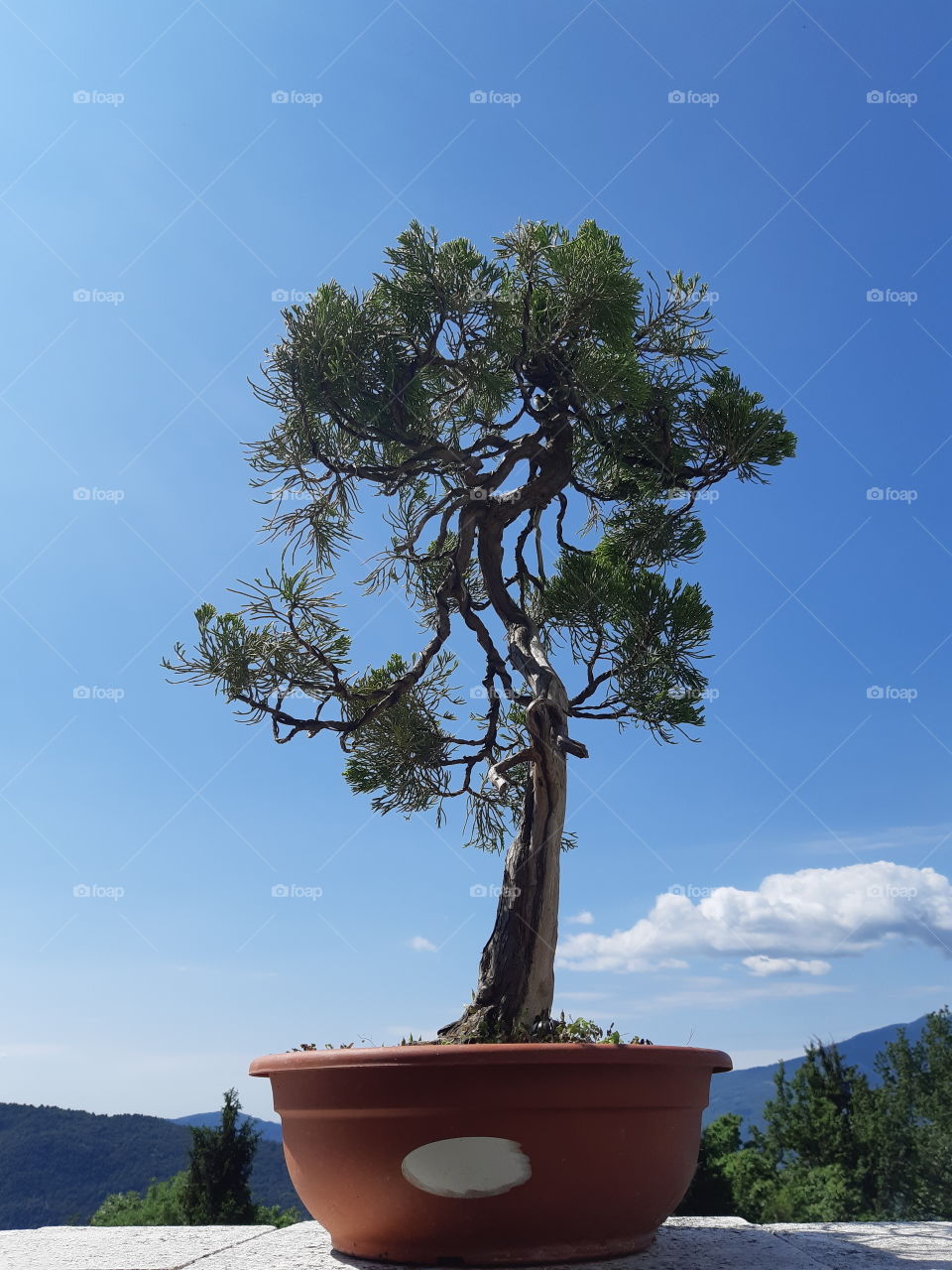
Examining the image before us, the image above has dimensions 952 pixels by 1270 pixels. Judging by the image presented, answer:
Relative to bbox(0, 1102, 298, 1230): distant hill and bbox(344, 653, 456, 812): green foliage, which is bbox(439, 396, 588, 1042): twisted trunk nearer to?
bbox(344, 653, 456, 812): green foliage

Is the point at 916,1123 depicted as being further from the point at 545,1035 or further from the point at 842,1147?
the point at 545,1035

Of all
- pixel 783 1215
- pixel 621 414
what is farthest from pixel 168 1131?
pixel 621 414

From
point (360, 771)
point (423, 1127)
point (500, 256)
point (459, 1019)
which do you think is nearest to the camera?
point (423, 1127)

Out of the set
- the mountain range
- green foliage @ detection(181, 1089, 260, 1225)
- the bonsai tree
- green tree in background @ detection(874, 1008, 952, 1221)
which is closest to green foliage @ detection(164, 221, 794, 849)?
the bonsai tree

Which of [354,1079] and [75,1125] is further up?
[354,1079]

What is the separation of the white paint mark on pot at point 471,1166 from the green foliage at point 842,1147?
15014 mm

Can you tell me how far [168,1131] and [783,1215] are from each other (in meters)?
11.3

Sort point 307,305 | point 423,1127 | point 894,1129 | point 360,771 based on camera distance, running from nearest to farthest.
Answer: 1. point 423,1127
2. point 307,305
3. point 360,771
4. point 894,1129

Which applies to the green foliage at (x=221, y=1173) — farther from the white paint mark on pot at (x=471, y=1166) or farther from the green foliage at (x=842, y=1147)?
the white paint mark on pot at (x=471, y=1166)

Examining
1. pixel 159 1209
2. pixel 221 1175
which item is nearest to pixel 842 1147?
pixel 159 1209

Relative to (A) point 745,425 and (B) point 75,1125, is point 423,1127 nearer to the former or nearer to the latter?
(A) point 745,425

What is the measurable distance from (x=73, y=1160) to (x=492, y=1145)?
17649mm

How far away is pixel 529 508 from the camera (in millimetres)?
3051

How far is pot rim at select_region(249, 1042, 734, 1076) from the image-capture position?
1.75 m
